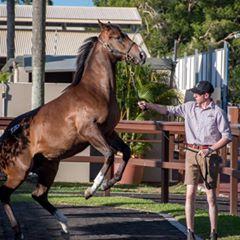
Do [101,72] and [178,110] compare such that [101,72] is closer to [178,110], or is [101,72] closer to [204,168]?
[178,110]

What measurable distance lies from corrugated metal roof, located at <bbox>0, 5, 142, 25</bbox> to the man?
31.4 metres

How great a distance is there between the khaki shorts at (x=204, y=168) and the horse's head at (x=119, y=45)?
4.14ft

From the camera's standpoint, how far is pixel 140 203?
12641 mm

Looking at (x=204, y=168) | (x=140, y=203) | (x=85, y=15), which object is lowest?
(x=140, y=203)

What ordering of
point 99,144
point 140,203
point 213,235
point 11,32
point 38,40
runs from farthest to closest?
1. point 11,32
2. point 38,40
3. point 140,203
4. point 213,235
5. point 99,144

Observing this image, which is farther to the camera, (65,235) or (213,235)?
(65,235)

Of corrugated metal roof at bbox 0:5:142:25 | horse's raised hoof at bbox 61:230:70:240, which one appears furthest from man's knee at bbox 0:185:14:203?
corrugated metal roof at bbox 0:5:142:25

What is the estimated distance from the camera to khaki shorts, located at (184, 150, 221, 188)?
8.77m

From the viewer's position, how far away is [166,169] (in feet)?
42.3

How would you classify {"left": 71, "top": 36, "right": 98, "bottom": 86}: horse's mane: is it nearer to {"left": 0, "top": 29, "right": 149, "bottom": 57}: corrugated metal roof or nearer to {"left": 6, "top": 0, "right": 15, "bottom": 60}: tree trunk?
{"left": 6, "top": 0, "right": 15, "bottom": 60}: tree trunk

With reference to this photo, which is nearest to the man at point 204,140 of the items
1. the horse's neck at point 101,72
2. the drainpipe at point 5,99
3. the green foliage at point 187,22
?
the horse's neck at point 101,72

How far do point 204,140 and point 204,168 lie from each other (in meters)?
0.33

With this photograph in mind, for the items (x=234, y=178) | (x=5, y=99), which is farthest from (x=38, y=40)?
(x=234, y=178)

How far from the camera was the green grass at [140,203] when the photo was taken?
994 cm
